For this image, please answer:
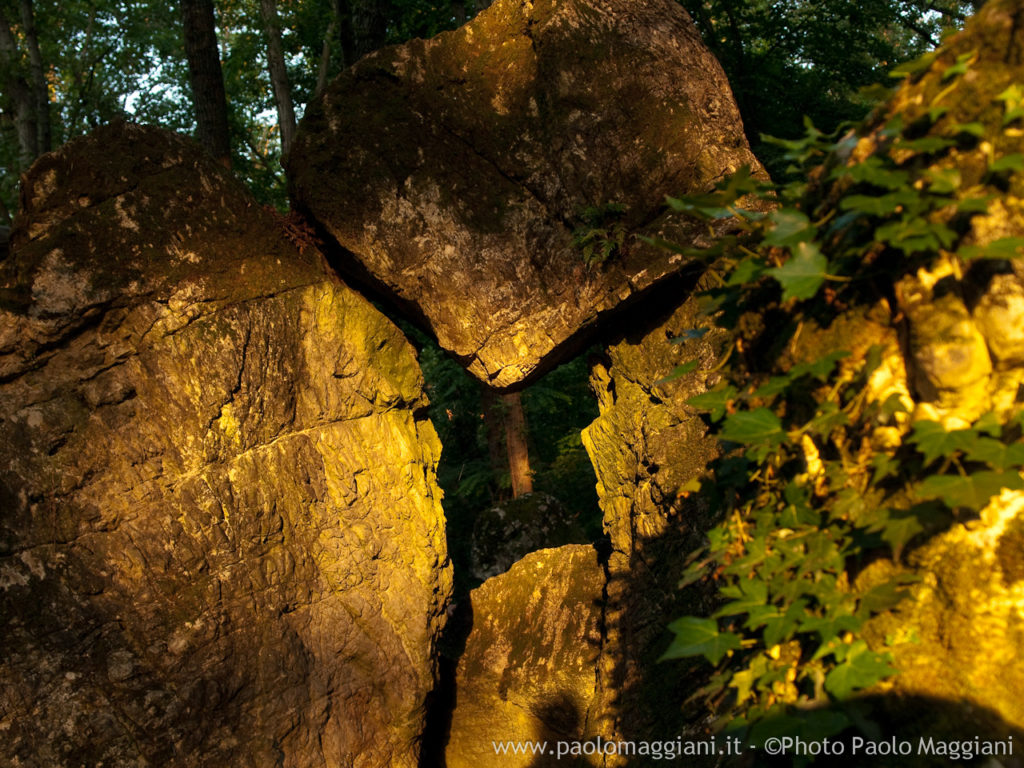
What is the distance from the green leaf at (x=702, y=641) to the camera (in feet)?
7.01

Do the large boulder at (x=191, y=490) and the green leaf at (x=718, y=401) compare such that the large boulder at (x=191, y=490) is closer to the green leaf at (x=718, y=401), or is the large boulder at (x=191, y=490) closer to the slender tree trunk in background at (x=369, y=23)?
the green leaf at (x=718, y=401)

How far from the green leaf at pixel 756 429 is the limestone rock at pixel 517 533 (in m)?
8.37

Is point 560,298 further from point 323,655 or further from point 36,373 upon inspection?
point 36,373

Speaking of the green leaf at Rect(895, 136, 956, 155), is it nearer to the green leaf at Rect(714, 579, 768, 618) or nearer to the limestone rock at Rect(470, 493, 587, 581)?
the green leaf at Rect(714, 579, 768, 618)

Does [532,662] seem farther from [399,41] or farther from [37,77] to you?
[37,77]

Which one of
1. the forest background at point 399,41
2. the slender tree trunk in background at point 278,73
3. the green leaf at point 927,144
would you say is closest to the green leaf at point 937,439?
the green leaf at point 927,144

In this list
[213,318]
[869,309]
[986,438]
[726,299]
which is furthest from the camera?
[213,318]

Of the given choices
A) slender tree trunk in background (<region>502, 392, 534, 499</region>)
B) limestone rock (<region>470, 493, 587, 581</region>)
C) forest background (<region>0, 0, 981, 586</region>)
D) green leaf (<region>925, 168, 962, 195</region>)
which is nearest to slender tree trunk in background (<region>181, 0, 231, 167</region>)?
forest background (<region>0, 0, 981, 586</region>)

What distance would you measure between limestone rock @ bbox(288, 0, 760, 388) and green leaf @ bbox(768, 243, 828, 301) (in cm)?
296

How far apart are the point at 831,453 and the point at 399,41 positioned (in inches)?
502

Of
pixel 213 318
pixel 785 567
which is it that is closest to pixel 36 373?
pixel 213 318

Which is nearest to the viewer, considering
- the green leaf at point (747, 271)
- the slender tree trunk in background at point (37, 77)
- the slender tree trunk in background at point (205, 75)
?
the green leaf at point (747, 271)

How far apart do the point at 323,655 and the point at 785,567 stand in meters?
3.76

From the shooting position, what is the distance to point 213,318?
496 cm
